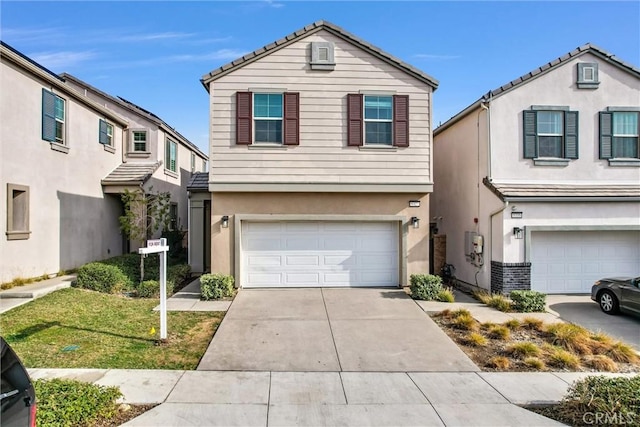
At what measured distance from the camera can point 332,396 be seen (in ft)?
16.7

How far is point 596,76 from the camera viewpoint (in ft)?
37.5

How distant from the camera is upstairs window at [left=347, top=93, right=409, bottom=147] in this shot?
36.8 feet

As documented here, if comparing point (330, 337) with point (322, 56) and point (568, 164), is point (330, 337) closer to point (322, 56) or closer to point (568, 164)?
point (322, 56)

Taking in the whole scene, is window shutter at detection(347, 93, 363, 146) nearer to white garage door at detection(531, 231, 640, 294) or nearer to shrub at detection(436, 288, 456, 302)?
shrub at detection(436, 288, 456, 302)

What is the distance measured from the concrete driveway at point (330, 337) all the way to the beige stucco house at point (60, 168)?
6.29m

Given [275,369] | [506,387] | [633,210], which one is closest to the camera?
[506,387]

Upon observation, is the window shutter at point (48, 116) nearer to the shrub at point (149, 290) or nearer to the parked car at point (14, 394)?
the shrub at point (149, 290)

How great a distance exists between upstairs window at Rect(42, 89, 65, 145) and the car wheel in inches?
630

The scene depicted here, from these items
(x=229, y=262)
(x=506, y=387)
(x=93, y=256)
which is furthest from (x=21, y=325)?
(x=506, y=387)

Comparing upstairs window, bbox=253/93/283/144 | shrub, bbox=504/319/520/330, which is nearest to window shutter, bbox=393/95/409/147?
upstairs window, bbox=253/93/283/144

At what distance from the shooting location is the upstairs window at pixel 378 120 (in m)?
11.2

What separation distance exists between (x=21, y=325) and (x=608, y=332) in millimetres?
12107

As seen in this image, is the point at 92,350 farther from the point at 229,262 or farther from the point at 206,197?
the point at 206,197

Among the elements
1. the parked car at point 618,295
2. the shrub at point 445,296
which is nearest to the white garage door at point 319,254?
the shrub at point 445,296
